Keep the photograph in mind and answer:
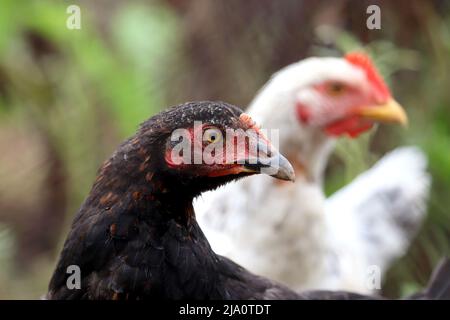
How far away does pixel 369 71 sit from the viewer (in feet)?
Result: 10.5

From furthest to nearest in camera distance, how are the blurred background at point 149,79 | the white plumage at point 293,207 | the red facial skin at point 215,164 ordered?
the blurred background at point 149,79 → the white plumage at point 293,207 → the red facial skin at point 215,164

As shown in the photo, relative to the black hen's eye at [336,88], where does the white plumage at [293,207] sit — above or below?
below

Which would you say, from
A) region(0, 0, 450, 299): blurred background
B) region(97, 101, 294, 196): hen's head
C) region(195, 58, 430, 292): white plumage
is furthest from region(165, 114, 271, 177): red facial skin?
region(0, 0, 450, 299): blurred background

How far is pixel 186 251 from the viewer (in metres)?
2.03

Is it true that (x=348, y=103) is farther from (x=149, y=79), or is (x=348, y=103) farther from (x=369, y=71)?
(x=149, y=79)

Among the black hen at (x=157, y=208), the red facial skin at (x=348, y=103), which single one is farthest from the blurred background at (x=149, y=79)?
the black hen at (x=157, y=208)

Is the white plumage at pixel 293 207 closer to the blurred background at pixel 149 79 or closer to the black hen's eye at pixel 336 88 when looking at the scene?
the black hen's eye at pixel 336 88

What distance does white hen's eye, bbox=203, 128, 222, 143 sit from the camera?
6.42ft

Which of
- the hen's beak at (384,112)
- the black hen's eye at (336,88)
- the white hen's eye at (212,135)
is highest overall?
the black hen's eye at (336,88)

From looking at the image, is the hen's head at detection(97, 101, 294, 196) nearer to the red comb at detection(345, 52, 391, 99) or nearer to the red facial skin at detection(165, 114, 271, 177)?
the red facial skin at detection(165, 114, 271, 177)

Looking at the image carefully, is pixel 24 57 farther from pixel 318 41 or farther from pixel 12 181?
pixel 318 41

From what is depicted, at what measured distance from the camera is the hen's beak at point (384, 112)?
3115 millimetres

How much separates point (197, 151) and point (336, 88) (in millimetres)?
1284

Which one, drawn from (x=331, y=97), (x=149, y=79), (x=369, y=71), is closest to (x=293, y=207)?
(x=331, y=97)
